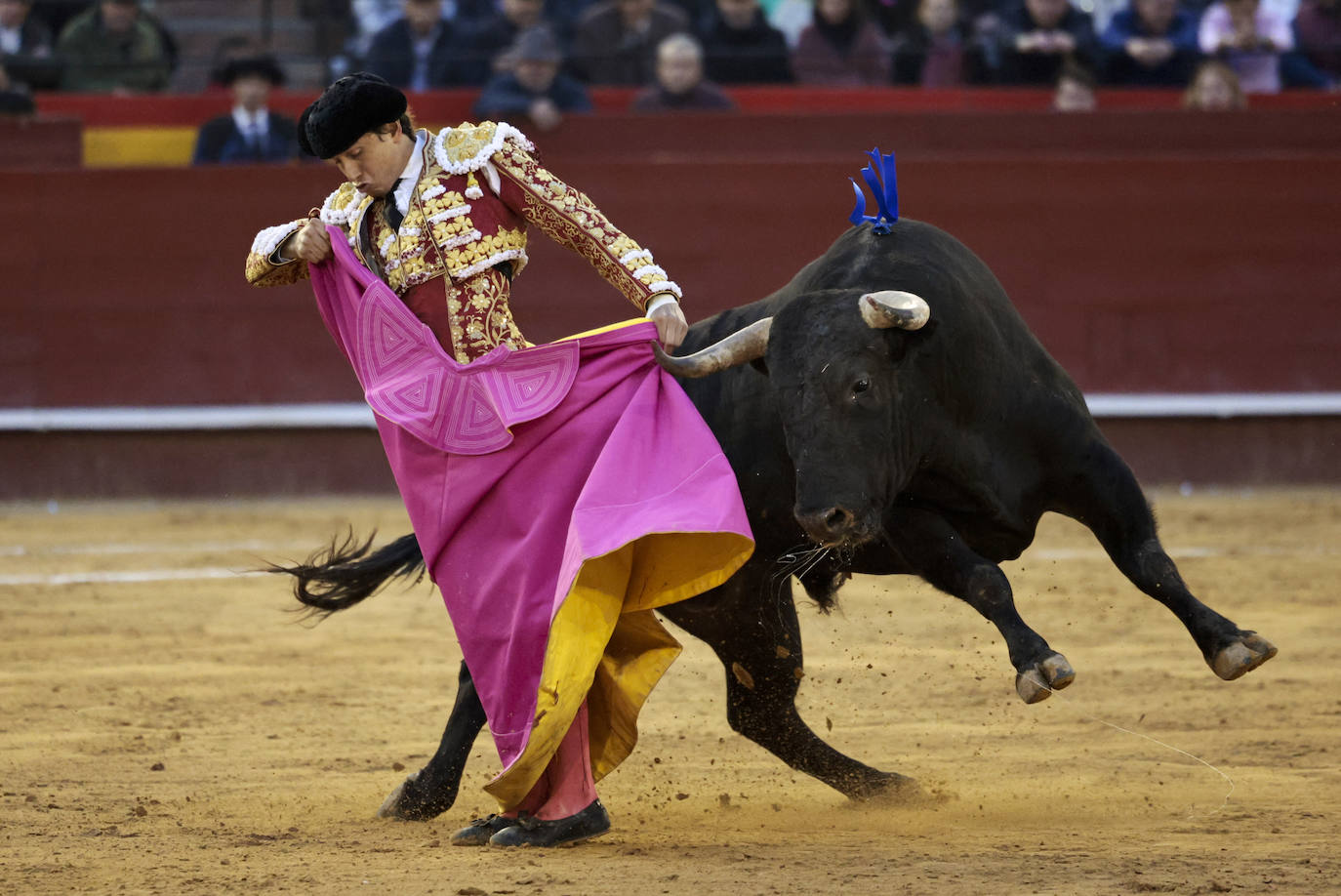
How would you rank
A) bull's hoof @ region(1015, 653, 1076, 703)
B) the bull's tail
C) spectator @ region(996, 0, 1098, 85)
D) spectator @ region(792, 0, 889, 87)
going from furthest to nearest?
spectator @ region(792, 0, 889, 87) < spectator @ region(996, 0, 1098, 85) < the bull's tail < bull's hoof @ region(1015, 653, 1076, 703)

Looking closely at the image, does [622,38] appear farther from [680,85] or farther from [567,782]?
[567,782]

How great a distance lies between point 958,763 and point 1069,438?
88 cm

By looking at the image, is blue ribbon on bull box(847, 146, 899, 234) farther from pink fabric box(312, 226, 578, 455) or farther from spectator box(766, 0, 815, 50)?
spectator box(766, 0, 815, 50)

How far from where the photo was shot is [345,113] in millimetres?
2783

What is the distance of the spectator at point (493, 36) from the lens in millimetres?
7215

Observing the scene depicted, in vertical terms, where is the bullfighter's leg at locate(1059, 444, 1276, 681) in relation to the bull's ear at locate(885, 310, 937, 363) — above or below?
below

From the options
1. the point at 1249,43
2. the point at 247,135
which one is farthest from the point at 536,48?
the point at 1249,43

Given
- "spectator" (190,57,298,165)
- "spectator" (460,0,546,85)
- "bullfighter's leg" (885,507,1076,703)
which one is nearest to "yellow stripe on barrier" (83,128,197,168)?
"spectator" (190,57,298,165)

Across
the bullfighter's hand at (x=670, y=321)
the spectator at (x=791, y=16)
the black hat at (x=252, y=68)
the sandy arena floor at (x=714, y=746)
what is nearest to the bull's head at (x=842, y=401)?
the bullfighter's hand at (x=670, y=321)

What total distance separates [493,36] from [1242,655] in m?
5.18

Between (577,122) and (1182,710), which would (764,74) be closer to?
(577,122)

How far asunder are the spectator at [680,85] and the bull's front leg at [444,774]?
14.4 ft

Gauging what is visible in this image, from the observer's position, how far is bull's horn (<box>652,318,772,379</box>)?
2906 mm

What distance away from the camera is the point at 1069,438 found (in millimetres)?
2975
